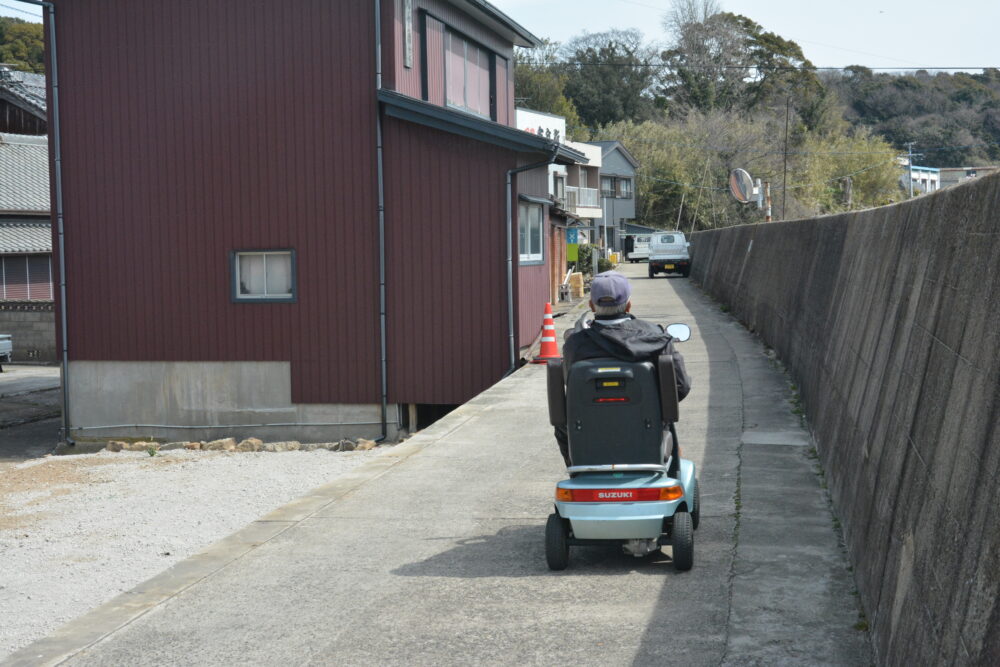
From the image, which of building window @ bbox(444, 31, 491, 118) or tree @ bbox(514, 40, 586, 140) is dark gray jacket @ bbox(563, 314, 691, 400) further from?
tree @ bbox(514, 40, 586, 140)

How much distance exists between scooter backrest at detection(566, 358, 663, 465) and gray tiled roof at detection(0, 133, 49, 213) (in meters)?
33.3

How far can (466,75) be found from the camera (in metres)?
21.2

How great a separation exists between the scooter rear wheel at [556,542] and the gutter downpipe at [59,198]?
15303 millimetres

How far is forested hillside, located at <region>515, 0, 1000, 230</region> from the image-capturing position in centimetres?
7469

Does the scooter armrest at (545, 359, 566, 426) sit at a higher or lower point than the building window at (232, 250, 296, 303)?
lower

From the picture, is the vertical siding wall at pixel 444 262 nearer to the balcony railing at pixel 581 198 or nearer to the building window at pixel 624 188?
the balcony railing at pixel 581 198

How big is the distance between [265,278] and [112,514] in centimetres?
809

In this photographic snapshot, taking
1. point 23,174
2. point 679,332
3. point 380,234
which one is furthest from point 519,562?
point 23,174

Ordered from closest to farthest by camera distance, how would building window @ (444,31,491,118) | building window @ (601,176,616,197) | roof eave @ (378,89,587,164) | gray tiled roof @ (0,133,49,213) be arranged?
roof eave @ (378,89,587,164)
building window @ (444,31,491,118)
gray tiled roof @ (0,133,49,213)
building window @ (601,176,616,197)

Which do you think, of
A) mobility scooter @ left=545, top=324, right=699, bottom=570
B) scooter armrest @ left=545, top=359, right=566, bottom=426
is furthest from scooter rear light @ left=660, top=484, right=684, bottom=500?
scooter armrest @ left=545, top=359, right=566, bottom=426

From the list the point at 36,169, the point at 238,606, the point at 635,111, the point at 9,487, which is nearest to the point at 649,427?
the point at 238,606

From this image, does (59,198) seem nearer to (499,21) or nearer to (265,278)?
(265,278)

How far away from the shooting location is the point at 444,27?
19906mm

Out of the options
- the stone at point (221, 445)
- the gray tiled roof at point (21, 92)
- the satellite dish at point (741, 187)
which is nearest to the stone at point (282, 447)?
the stone at point (221, 445)
